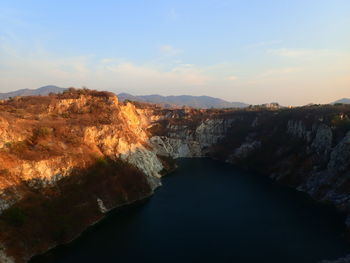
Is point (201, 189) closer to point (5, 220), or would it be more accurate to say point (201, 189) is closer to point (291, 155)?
point (291, 155)

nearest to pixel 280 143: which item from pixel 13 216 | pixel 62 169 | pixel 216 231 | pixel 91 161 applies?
pixel 216 231

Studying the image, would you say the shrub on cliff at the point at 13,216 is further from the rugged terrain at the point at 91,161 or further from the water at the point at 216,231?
the water at the point at 216,231

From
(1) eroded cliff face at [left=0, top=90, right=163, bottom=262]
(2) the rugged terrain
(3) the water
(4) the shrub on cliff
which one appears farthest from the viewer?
(2) the rugged terrain

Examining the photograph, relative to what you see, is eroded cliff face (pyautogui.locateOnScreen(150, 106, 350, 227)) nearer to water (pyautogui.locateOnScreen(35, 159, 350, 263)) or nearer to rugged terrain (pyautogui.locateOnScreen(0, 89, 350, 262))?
rugged terrain (pyautogui.locateOnScreen(0, 89, 350, 262))

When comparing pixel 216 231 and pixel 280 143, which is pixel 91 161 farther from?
pixel 280 143

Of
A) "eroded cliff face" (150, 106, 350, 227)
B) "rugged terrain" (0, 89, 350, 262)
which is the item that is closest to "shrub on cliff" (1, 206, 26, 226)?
"rugged terrain" (0, 89, 350, 262)

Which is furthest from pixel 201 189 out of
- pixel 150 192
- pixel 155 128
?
pixel 155 128
